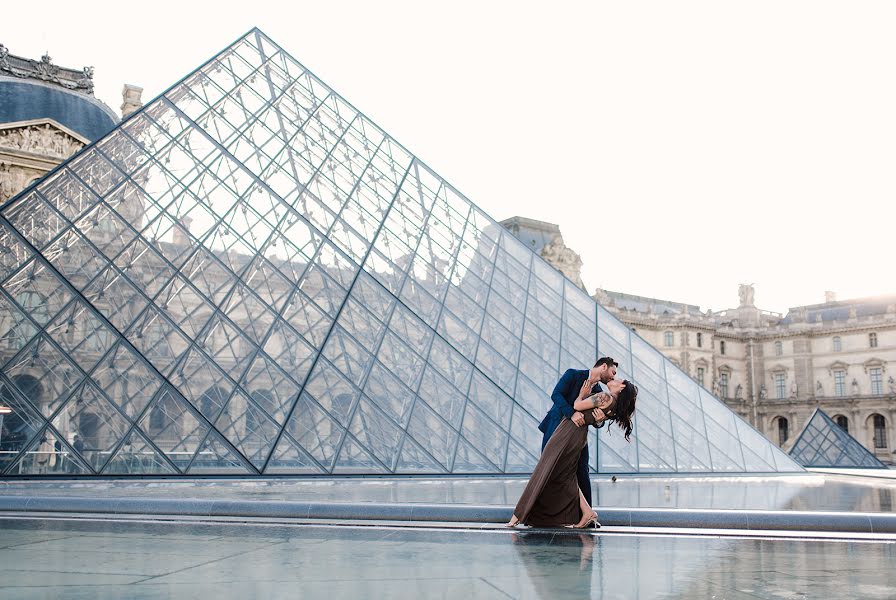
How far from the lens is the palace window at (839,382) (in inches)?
2490

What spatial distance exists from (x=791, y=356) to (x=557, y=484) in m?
65.8

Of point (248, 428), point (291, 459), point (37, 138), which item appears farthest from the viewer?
point (37, 138)

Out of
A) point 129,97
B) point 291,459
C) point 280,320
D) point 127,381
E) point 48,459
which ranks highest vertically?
point 129,97

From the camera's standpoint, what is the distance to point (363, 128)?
19594 millimetres

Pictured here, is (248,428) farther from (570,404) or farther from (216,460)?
(570,404)

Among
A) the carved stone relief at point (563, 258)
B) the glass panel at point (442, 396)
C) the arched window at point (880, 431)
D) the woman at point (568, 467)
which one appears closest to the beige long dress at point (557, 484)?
the woman at point (568, 467)

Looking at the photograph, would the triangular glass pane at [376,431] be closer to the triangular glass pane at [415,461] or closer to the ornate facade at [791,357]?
the triangular glass pane at [415,461]

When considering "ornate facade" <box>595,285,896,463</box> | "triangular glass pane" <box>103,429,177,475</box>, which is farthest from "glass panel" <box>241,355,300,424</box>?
"ornate facade" <box>595,285,896,463</box>

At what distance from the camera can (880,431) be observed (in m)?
60.9

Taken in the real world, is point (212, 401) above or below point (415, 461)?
above

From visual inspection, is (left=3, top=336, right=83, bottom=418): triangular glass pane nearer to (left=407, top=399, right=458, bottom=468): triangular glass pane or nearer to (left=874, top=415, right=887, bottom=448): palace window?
(left=407, top=399, right=458, bottom=468): triangular glass pane

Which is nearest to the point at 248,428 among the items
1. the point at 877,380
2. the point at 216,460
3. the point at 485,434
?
the point at 216,460

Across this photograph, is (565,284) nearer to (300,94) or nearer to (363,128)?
(363,128)

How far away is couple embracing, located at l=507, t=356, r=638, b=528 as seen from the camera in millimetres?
5996
